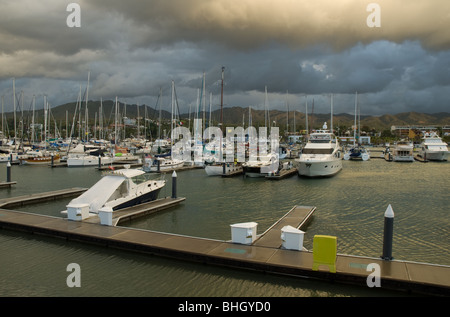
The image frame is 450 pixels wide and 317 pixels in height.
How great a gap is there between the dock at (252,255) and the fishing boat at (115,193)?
6.98ft

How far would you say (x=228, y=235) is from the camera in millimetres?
16812

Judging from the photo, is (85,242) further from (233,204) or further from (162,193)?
(162,193)

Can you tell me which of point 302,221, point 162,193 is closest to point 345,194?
point 302,221

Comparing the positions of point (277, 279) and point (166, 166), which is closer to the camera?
point (277, 279)

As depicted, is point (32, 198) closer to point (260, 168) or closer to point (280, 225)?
point (280, 225)

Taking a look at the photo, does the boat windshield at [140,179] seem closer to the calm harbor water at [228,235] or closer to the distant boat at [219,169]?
the calm harbor water at [228,235]

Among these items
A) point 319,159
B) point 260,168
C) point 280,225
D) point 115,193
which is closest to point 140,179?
point 115,193

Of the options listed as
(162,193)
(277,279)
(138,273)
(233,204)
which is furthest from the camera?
(162,193)

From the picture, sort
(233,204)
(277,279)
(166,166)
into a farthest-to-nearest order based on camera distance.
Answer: (166,166), (233,204), (277,279)

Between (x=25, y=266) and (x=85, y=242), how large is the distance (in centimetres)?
259

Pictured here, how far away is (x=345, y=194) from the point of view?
1156 inches

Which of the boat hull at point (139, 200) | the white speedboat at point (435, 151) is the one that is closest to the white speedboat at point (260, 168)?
the boat hull at point (139, 200)
